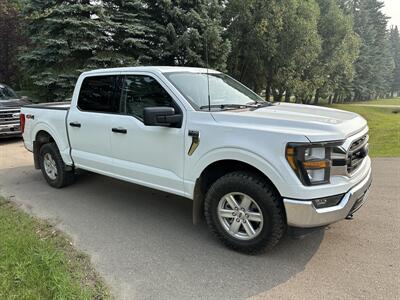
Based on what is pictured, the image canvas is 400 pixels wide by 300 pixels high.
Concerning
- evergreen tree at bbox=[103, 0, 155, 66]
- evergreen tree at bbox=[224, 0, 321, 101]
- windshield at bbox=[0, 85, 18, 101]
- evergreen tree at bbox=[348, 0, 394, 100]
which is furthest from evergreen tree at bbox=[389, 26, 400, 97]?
windshield at bbox=[0, 85, 18, 101]

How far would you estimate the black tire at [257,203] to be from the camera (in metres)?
3.13

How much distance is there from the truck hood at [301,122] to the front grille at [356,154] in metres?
0.13

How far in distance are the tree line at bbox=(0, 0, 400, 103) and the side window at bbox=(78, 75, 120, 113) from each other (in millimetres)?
1793

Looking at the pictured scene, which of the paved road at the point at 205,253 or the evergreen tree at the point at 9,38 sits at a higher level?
the evergreen tree at the point at 9,38

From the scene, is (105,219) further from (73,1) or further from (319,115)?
(73,1)

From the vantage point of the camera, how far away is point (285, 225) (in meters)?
3.17

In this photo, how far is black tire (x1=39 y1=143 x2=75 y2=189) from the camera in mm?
5480

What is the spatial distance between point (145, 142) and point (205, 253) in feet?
4.91

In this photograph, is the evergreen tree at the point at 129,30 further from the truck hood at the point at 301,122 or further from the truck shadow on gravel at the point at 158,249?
the truck hood at the point at 301,122

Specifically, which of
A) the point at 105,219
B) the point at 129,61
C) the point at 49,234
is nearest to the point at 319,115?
the point at 105,219

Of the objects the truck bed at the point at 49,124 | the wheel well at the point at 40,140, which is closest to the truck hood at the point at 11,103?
the truck bed at the point at 49,124

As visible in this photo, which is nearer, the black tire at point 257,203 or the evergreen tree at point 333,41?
the black tire at point 257,203

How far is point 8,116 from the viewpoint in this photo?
9.98 meters

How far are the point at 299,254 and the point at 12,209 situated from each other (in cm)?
390
